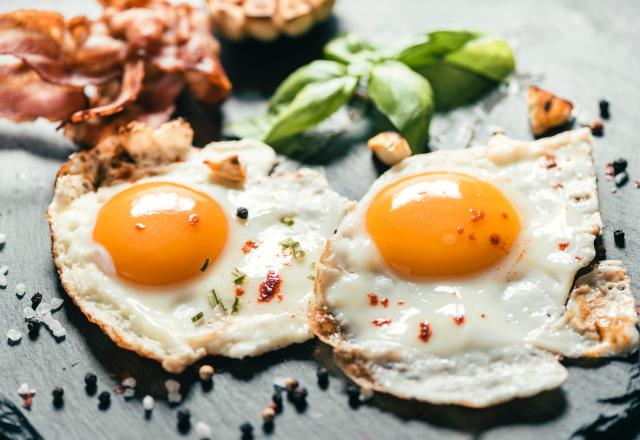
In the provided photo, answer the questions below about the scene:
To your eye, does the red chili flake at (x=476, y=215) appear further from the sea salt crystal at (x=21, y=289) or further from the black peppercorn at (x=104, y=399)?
the sea salt crystal at (x=21, y=289)

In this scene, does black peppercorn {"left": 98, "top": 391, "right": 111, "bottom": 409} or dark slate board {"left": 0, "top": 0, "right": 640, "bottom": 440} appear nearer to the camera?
dark slate board {"left": 0, "top": 0, "right": 640, "bottom": 440}

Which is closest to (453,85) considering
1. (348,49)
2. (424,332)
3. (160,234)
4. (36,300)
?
(348,49)

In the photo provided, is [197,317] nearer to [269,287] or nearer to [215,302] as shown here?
[215,302]

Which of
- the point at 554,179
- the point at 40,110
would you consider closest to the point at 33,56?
the point at 40,110

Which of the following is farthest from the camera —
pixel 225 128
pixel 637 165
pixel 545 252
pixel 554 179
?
pixel 225 128

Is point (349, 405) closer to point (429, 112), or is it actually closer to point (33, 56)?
point (429, 112)

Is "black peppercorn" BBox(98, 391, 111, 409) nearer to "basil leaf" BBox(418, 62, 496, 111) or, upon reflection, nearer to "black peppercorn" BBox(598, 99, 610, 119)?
"basil leaf" BBox(418, 62, 496, 111)

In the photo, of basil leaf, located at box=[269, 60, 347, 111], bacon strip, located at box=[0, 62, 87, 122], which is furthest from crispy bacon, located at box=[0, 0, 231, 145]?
basil leaf, located at box=[269, 60, 347, 111]

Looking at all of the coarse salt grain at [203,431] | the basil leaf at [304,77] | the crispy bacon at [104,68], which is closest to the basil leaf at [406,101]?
the basil leaf at [304,77]
